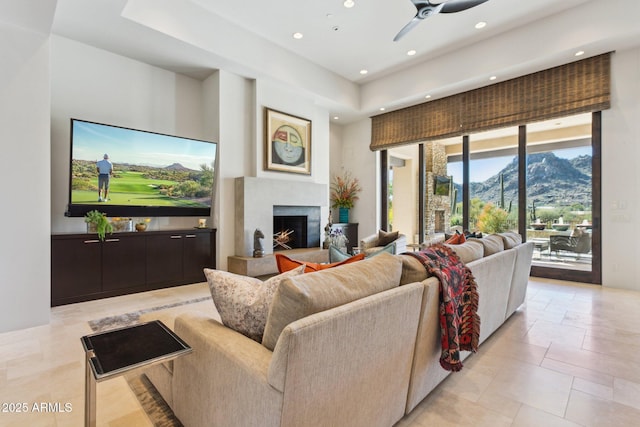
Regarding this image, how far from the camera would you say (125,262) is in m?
3.97

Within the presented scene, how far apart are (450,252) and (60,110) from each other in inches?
191

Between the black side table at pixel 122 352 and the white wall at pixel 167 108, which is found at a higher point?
the white wall at pixel 167 108

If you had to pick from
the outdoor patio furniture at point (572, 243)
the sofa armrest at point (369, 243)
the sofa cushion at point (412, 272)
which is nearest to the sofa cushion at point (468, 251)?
the sofa cushion at point (412, 272)

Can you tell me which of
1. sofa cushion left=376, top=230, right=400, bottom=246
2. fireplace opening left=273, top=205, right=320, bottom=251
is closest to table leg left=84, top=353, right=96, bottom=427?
sofa cushion left=376, top=230, right=400, bottom=246

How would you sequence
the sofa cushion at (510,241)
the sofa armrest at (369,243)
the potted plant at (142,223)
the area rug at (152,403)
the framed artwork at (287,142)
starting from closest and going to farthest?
the area rug at (152,403) → the sofa cushion at (510,241) → the potted plant at (142,223) → the sofa armrest at (369,243) → the framed artwork at (287,142)

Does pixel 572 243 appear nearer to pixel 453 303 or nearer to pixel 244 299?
pixel 453 303

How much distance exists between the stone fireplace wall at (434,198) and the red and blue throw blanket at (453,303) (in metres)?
4.59

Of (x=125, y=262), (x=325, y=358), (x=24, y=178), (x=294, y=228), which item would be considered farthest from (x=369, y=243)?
(x=24, y=178)

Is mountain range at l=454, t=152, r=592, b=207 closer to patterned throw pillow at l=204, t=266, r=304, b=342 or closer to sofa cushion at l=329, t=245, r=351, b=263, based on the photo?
sofa cushion at l=329, t=245, r=351, b=263

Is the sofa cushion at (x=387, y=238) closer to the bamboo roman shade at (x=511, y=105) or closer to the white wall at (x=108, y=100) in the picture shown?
the bamboo roman shade at (x=511, y=105)

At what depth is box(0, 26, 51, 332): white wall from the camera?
9.11ft

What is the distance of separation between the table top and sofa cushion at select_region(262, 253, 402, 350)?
1.24ft

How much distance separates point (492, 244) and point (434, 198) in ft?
13.1

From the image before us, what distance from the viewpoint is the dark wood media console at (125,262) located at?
11.6ft
